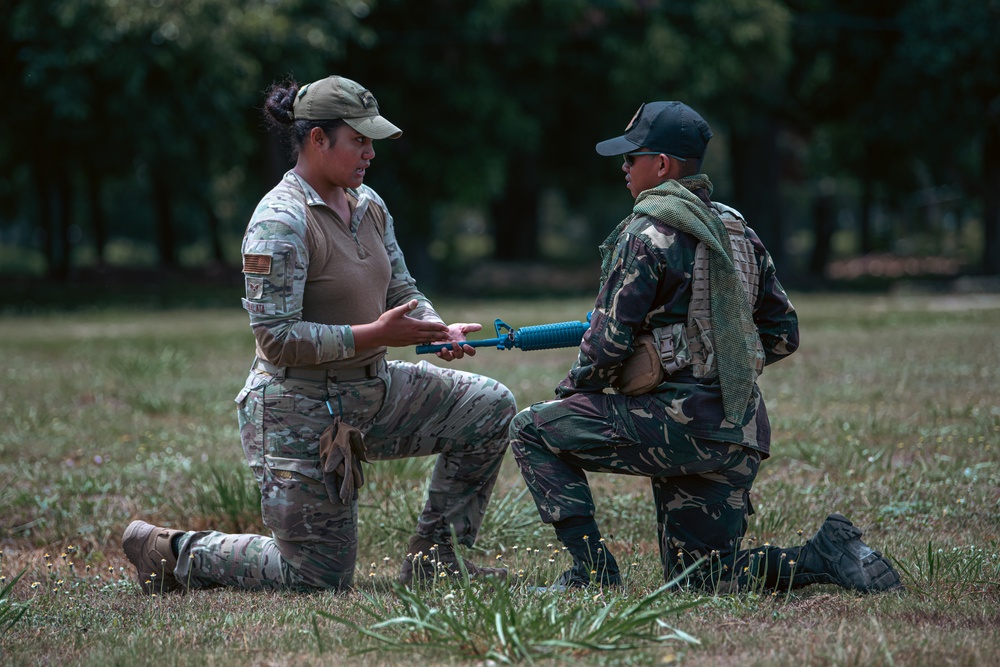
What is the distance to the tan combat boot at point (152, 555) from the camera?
15.6 ft

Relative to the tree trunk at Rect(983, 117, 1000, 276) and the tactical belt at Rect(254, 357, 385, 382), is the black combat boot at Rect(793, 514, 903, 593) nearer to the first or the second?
the tactical belt at Rect(254, 357, 385, 382)

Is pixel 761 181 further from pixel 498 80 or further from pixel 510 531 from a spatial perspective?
pixel 510 531

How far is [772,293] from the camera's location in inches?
174

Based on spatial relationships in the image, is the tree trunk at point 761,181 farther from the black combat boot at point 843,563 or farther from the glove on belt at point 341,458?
the glove on belt at point 341,458

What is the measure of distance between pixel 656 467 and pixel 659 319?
1.76ft

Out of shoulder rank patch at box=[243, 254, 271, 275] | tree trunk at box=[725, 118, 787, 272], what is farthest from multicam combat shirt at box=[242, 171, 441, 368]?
tree trunk at box=[725, 118, 787, 272]

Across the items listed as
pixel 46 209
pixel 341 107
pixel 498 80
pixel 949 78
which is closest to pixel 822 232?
pixel 949 78

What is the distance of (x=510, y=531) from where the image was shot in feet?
18.3

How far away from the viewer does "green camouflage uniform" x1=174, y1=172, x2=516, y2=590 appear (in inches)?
174

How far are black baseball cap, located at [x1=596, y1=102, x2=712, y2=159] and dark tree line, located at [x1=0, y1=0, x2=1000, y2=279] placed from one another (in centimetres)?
1518

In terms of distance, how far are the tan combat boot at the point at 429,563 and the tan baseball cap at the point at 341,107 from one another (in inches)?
66.5

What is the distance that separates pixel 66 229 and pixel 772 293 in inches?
1129

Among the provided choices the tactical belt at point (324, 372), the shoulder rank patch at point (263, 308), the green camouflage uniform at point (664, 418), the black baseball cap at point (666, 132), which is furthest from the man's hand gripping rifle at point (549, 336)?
the shoulder rank patch at point (263, 308)

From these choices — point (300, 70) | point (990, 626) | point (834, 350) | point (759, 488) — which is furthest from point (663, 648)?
point (300, 70)
